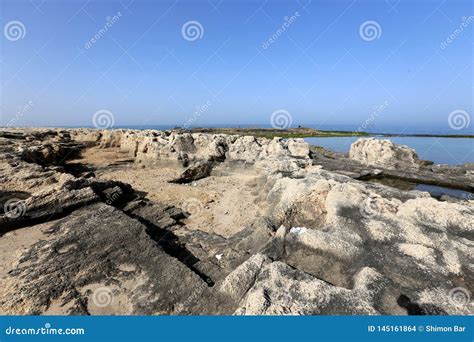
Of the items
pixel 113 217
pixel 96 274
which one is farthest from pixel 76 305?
pixel 113 217

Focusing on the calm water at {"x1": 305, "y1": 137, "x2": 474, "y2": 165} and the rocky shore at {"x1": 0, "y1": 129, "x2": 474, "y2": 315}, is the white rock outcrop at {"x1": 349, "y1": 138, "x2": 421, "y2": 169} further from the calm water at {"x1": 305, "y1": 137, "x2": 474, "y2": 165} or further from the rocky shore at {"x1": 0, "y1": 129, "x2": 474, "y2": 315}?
the rocky shore at {"x1": 0, "y1": 129, "x2": 474, "y2": 315}

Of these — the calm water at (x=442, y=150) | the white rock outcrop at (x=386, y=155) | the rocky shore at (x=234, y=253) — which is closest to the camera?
the rocky shore at (x=234, y=253)

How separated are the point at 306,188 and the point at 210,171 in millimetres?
12559

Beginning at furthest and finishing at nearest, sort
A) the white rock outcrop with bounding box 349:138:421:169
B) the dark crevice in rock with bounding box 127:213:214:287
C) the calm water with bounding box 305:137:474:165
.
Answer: the calm water with bounding box 305:137:474:165
the white rock outcrop with bounding box 349:138:421:169
the dark crevice in rock with bounding box 127:213:214:287

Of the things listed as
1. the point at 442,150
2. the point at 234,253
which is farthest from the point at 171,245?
the point at 442,150

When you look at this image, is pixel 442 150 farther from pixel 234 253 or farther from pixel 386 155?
pixel 234 253

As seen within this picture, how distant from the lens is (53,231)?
27.2 ft

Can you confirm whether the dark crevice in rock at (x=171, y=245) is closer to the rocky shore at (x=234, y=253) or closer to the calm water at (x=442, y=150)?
the rocky shore at (x=234, y=253)

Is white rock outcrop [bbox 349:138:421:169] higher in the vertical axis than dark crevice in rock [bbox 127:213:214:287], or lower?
higher

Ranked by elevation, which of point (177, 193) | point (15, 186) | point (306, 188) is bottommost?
point (177, 193)

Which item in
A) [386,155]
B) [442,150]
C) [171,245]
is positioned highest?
[386,155]

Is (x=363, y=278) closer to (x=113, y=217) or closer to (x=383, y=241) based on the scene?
(x=383, y=241)

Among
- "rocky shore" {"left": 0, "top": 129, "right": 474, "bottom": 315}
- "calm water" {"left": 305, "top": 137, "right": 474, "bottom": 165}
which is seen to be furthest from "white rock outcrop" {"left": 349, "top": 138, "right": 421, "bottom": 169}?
"rocky shore" {"left": 0, "top": 129, "right": 474, "bottom": 315}

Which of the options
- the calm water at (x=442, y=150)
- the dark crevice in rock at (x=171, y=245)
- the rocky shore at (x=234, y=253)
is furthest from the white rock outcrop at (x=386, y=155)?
the dark crevice in rock at (x=171, y=245)
